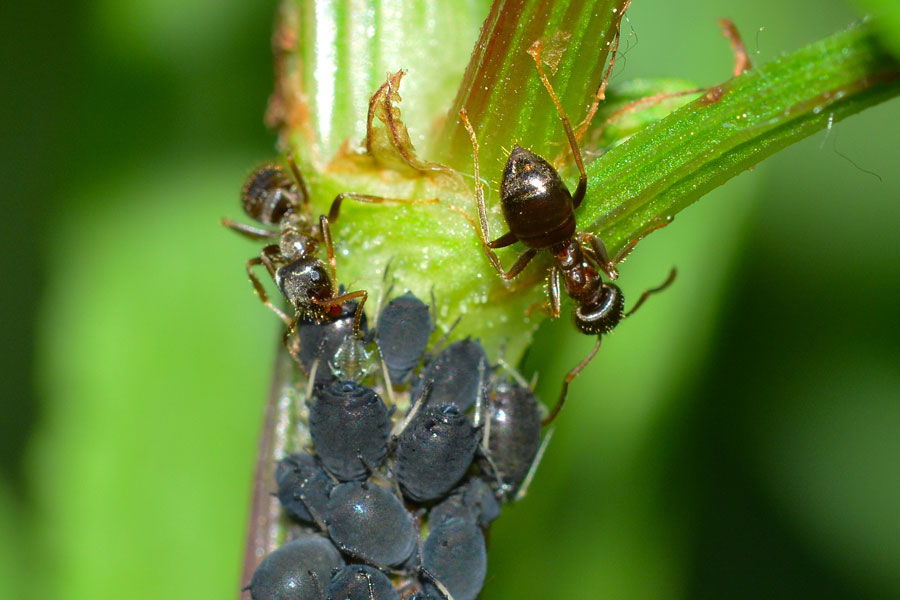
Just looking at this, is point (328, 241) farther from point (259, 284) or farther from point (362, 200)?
point (259, 284)

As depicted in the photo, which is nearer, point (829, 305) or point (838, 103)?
point (838, 103)

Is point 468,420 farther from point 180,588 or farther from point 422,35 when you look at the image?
point 180,588

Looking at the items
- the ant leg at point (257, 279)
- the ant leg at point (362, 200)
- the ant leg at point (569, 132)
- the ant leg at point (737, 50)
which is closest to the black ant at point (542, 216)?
the ant leg at point (569, 132)

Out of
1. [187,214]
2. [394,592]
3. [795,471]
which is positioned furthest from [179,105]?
[795,471]

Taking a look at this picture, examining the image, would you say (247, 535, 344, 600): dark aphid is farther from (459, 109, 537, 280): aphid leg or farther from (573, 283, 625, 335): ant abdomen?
(573, 283, 625, 335): ant abdomen

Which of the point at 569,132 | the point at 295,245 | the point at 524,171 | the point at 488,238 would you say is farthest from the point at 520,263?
the point at 295,245
